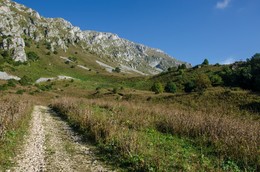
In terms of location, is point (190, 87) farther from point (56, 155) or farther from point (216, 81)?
point (56, 155)

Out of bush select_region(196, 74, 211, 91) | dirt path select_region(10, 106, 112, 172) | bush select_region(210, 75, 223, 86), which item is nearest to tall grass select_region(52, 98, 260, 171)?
dirt path select_region(10, 106, 112, 172)

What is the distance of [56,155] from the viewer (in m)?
12.4

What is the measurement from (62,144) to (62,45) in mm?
162141

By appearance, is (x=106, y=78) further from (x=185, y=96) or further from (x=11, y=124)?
(x=11, y=124)

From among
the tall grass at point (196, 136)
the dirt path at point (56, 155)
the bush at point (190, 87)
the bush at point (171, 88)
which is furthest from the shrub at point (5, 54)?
the dirt path at point (56, 155)

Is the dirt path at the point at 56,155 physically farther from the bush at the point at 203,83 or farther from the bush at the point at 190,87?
the bush at the point at 190,87

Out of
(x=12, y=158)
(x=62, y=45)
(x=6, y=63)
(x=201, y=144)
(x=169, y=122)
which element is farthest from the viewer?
(x=62, y=45)

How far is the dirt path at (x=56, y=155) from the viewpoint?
10.5 m

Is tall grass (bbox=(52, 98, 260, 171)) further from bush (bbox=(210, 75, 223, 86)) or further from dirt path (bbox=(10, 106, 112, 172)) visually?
bush (bbox=(210, 75, 223, 86))

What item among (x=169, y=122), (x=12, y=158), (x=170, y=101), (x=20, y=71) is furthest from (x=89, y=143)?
(x=20, y=71)

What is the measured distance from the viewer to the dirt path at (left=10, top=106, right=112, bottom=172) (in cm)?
1054

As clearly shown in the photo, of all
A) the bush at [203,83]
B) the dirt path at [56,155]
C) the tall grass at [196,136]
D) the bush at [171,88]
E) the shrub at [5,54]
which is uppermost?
the shrub at [5,54]

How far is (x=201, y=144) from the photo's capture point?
14391mm

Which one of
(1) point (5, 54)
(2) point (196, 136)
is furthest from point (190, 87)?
(1) point (5, 54)
